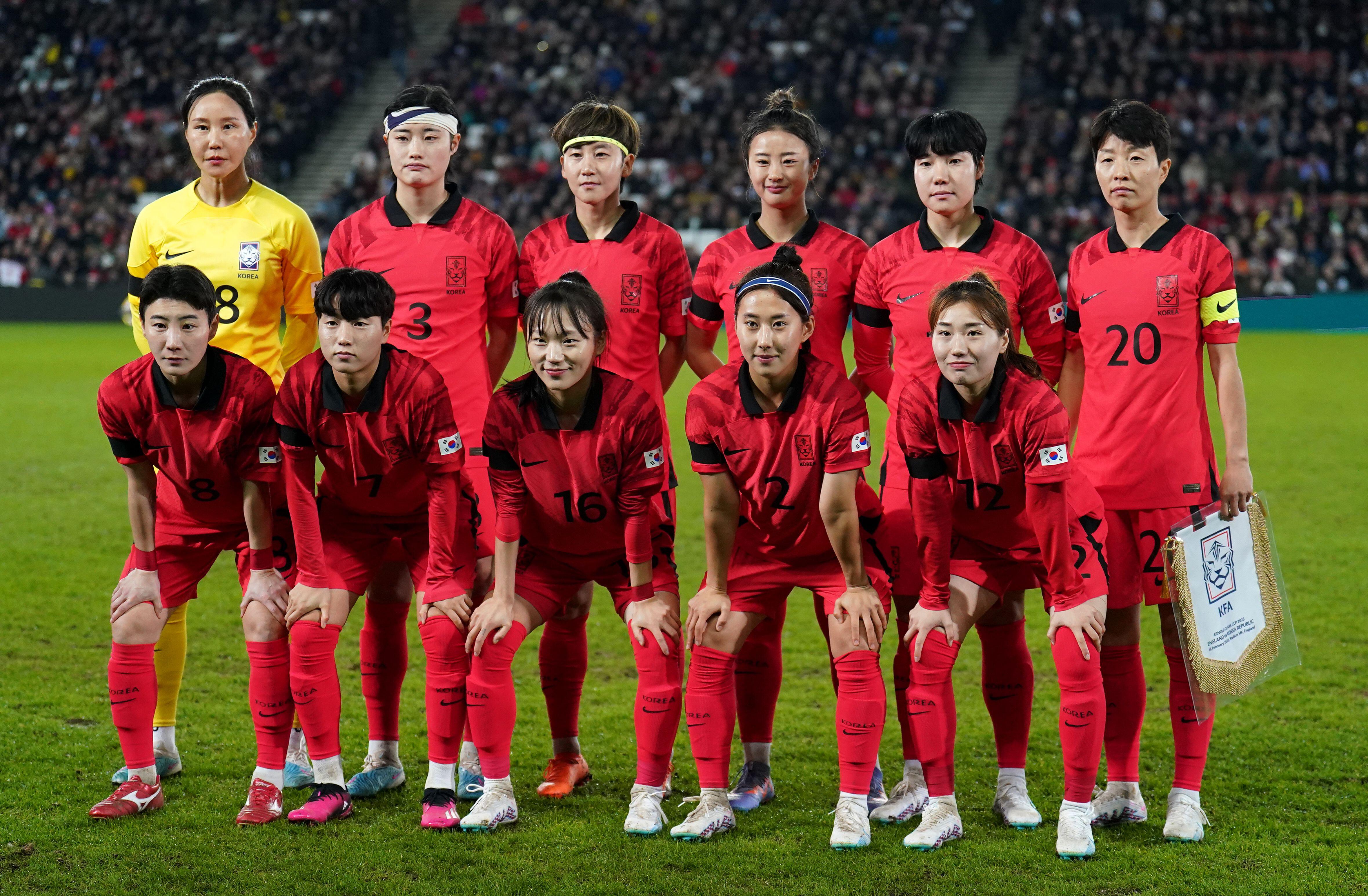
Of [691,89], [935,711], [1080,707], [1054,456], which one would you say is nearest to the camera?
[1054,456]

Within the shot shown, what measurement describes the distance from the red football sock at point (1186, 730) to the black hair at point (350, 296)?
2.78 meters

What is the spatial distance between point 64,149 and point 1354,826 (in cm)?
2978

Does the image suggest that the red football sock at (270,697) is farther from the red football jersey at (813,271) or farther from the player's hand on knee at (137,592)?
the red football jersey at (813,271)

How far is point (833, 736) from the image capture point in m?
5.05

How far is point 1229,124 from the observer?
24.8 metres

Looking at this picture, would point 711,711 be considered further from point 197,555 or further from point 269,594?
point 197,555

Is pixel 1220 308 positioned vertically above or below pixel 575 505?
above

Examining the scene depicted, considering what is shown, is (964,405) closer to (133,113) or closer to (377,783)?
(377,783)

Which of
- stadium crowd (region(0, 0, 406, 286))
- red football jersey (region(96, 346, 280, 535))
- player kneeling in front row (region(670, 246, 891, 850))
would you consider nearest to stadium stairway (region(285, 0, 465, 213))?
stadium crowd (region(0, 0, 406, 286))

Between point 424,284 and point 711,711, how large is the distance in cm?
184

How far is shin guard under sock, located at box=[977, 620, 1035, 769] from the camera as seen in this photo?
13.6 feet

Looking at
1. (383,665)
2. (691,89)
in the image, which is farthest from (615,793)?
(691,89)

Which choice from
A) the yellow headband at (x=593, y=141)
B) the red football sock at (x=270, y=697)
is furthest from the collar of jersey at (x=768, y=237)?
the red football sock at (x=270, y=697)

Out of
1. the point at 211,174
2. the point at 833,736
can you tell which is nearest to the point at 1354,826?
the point at 833,736
